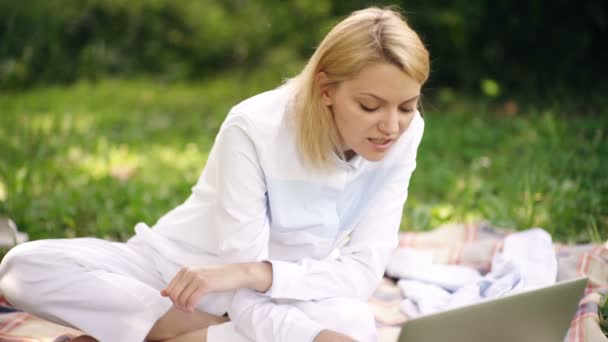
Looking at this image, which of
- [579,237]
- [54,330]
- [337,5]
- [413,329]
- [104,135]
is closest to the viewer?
[413,329]

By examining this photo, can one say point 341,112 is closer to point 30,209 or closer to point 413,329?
point 413,329

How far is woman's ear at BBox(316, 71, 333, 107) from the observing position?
95.0 inches

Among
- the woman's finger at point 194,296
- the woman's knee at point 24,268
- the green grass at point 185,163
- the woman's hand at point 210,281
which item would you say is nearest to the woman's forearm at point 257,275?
the woman's hand at point 210,281

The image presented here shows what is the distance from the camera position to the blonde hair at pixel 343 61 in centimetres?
230

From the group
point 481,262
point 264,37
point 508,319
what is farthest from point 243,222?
point 264,37

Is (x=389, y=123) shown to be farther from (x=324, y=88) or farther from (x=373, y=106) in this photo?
(x=324, y=88)

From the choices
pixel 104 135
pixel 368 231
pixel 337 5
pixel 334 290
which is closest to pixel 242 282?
pixel 334 290

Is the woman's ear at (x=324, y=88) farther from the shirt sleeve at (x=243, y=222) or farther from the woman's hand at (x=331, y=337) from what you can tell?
the woman's hand at (x=331, y=337)

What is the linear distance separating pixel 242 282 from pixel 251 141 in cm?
45

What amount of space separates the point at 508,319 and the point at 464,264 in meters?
1.26

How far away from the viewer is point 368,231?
2.59m

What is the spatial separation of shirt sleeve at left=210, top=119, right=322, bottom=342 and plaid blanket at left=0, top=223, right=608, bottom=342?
0.58 meters

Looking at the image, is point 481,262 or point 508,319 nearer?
point 508,319

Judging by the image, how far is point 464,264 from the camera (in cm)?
337
